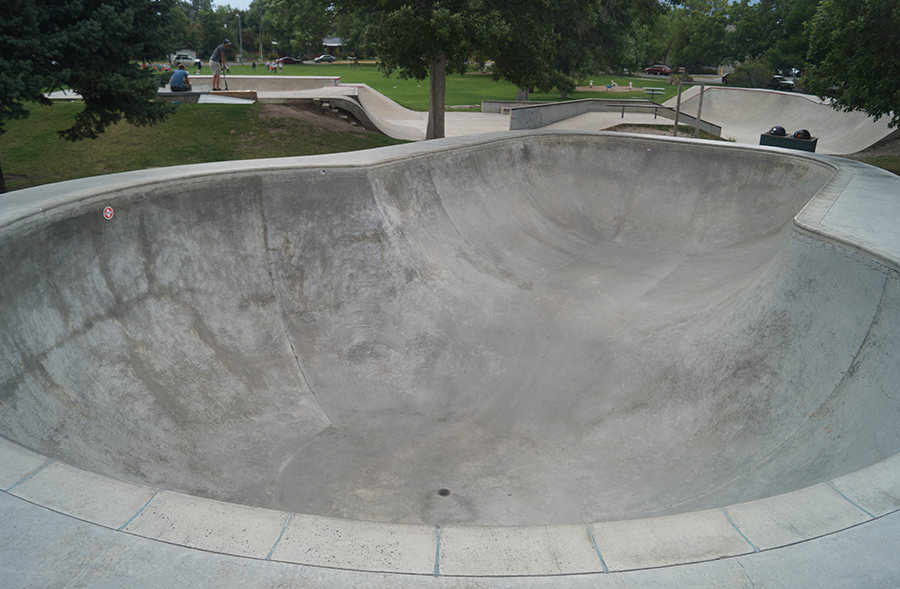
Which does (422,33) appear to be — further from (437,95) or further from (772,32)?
(772,32)

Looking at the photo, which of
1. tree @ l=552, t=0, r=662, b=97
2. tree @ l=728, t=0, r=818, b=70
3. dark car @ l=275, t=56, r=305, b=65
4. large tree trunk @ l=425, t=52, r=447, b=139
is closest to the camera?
large tree trunk @ l=425, t=52, r=447, b=139

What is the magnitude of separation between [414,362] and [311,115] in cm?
1407

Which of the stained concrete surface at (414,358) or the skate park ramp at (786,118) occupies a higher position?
the skate park ramp at (786,118)

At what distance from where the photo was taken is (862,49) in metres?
11.6

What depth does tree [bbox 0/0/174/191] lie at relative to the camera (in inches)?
340

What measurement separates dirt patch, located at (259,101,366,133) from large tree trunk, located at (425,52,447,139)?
119 inches

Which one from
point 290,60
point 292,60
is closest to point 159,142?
point 290,60

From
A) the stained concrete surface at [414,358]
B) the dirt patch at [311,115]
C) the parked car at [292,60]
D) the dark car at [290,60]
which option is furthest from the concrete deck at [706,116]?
the parked car at [292,60]

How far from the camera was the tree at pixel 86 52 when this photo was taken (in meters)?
8.63

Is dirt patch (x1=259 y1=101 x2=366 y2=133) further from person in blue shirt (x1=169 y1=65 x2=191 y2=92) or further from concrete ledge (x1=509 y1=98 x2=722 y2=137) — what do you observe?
concrete ledge (x1=509 y1=98 x2=722 y2=137)

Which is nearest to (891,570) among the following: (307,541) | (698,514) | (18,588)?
(698,514)

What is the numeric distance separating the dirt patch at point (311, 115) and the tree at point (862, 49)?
43.5 feet

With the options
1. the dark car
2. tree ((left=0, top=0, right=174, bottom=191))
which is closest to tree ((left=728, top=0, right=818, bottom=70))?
tree ((left=0, top=0, right=174, bottom=191))

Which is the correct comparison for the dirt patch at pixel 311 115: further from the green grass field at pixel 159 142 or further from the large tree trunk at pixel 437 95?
the large tree trunk at pixel 437 95
